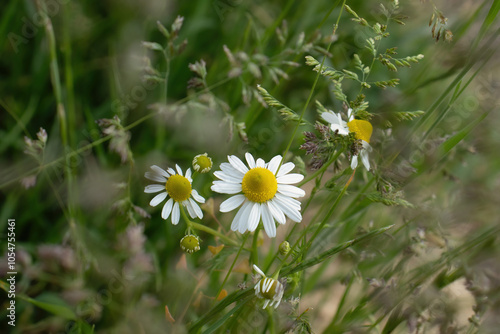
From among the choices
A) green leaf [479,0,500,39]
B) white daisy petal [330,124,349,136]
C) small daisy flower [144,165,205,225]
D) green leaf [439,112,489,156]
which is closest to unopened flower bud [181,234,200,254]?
small daisy flower [144,165,205,225]

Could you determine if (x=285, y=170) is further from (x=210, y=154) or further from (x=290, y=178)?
(x=210, y=154)

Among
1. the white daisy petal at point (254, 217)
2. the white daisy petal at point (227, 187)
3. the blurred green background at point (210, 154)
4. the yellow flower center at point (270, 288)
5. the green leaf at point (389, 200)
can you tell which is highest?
the green leaf at point (389, 200)

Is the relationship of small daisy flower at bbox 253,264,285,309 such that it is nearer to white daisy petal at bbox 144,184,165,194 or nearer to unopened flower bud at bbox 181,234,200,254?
unopened flower bud at bbox 181,234,200,254

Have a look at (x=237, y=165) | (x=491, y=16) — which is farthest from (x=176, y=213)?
(x=491, y=16)

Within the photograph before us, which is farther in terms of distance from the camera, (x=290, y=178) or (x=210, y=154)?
(x=210, y=154)

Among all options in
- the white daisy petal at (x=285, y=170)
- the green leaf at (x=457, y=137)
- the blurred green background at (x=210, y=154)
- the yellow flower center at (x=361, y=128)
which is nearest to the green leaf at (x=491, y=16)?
the blurred green background at (x=210, y=154)

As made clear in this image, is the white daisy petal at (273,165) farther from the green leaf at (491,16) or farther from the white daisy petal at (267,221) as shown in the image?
the green leaf at (491,16)

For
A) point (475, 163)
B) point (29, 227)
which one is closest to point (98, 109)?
point (29, 227)
